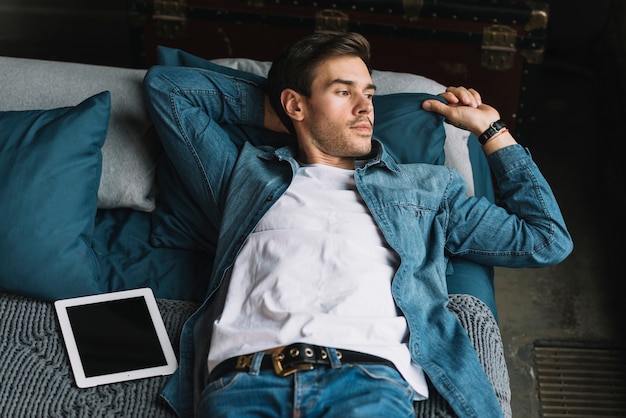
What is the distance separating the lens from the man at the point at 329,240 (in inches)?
67.2

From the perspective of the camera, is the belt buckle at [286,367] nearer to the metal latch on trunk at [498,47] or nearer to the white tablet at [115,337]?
the white tablet at [115,337]

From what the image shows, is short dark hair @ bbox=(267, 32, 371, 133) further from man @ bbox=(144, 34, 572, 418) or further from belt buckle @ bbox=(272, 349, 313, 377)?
belt buckle @ bbox=(272, 349, 313, 377)

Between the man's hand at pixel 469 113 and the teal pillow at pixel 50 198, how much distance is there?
830 mm

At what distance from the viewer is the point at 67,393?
183 cm

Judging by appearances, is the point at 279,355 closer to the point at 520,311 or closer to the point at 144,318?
the point at 144,318

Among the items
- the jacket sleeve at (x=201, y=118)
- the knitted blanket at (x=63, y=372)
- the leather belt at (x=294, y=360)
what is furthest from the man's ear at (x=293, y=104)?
the leather belt at (x=294, y=360)

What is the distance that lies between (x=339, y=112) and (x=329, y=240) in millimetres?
351

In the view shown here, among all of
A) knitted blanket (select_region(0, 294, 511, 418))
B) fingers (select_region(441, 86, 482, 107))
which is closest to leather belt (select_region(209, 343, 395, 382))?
knitted blanket (select_region(0, 294, 511, 418))

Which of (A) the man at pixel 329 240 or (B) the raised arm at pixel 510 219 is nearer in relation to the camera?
(A) the man at pixel 329 240

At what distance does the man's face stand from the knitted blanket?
43cm

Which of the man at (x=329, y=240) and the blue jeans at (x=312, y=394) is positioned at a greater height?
the man at (x=329, y=240)

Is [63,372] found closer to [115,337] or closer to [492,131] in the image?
[115,337]

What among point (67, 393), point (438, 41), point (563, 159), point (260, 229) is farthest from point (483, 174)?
point (67, 393)

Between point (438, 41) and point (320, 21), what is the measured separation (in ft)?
1.20
